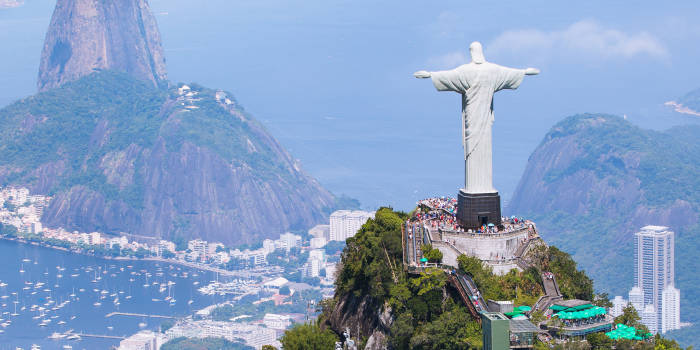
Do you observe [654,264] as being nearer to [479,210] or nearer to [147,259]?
[147,259]

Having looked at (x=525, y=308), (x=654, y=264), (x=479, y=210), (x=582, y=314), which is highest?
(x=654, y=264)

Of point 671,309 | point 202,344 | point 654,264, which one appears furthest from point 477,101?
point 654,264

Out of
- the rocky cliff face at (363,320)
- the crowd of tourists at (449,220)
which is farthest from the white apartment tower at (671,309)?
the rocky cliff face at (363,320)

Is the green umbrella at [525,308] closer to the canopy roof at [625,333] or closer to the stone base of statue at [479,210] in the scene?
the canopy roof at [625,333]

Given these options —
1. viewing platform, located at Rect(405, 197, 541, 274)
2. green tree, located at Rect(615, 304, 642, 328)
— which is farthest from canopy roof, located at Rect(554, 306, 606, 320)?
viewing platform, located at Rect(405, 197, 541, 274)

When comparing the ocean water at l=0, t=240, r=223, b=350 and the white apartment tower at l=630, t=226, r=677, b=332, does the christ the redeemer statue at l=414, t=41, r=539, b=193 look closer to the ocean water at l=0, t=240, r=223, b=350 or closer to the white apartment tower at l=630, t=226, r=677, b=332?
the ocean water at l=0, t=240, r=223, b=350

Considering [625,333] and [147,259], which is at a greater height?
[147,259]

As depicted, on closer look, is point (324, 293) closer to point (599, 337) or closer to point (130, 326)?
point (130, 326)
